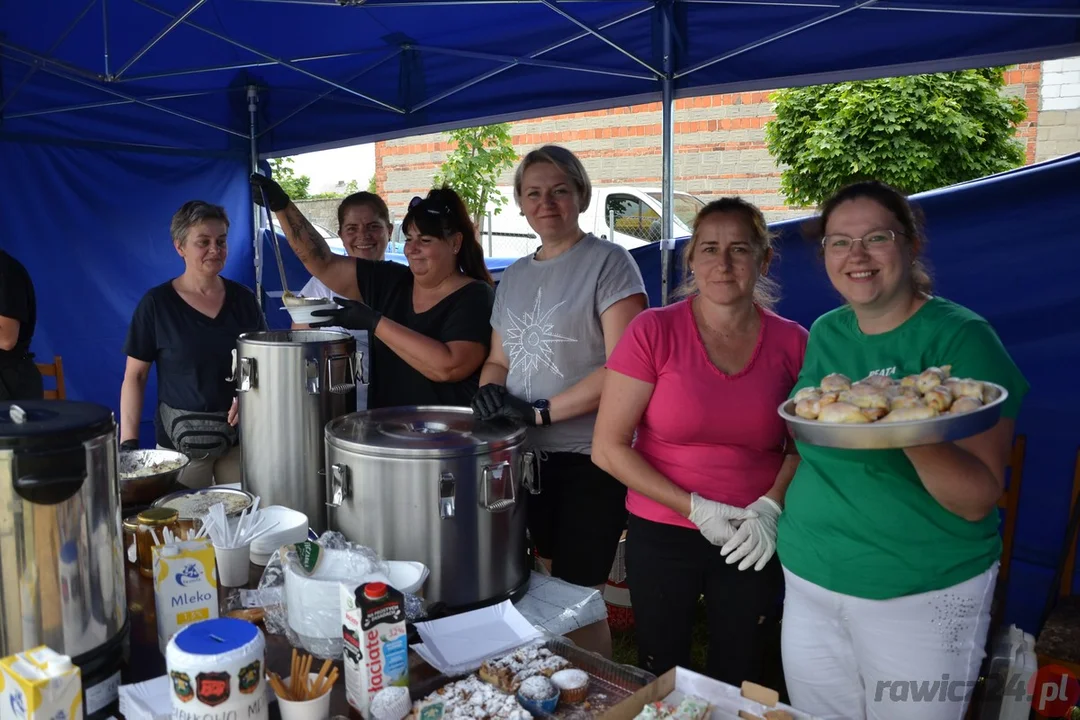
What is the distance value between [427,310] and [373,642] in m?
A: 1.42

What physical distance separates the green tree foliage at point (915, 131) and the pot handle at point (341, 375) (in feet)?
25.6

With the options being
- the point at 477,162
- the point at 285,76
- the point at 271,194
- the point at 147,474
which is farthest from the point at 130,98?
the point at 477,162

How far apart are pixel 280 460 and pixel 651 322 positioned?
3.15ft

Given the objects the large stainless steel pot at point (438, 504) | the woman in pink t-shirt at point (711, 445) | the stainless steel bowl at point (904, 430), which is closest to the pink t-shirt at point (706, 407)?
Answer: the woman in pink t-shirt at point (711, 445)

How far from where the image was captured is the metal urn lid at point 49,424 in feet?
3.49

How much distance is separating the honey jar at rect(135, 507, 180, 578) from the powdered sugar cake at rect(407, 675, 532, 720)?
0.68m

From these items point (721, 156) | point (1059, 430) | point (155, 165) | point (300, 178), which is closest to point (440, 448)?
point (1059, 430)

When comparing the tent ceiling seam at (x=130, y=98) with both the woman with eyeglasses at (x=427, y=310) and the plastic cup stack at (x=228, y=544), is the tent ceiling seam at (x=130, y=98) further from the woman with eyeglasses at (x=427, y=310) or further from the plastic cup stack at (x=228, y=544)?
the plastic cup stack at (x=228, y=544)

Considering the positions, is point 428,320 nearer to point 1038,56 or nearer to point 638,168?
point 1038,56

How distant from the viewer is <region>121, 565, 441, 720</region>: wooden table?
1.23 meters

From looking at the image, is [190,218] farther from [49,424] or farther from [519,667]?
[519,667]

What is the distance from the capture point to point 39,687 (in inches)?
37.6

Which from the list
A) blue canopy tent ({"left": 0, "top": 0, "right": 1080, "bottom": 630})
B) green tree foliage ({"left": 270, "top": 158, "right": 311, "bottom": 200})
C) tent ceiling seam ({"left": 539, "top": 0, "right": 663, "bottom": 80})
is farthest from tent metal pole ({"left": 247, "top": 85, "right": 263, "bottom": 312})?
green tree foliage ({"left": 270, "top": 158, "right": 311, "bottom": 200})

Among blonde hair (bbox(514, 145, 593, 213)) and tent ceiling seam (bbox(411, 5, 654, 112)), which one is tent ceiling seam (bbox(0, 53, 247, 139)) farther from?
blonde hair (bbox(514, 145, 593, 213))
